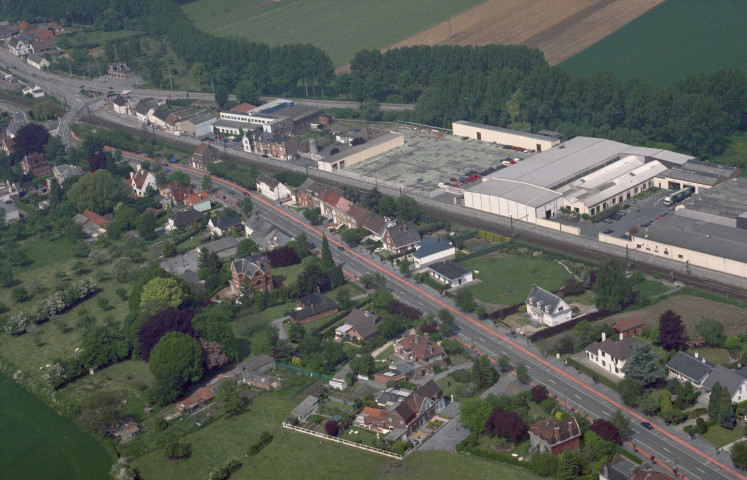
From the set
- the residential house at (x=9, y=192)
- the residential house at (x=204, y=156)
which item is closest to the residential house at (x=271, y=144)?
the residential house at (x=204, y=156)

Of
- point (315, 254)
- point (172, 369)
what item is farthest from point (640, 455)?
point (315, 254)

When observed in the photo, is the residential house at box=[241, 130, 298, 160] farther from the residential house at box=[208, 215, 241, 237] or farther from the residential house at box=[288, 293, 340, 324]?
the residential house at box=[288, 293, 340, 324]

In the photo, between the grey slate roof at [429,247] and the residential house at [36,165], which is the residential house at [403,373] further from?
the residential house at [36,165]

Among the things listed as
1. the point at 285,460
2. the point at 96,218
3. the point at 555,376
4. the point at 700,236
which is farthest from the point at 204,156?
the point at 555,376

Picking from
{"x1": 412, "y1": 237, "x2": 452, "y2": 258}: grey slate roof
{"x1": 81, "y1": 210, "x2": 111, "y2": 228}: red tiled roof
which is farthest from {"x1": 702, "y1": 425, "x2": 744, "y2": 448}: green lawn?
{"x1": 81, "y1": 210, "x2": 111, "y2": 228}: red tiled roof

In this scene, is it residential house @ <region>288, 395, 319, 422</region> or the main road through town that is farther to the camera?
residential house @ <region>288, 395, 319, 422</region>

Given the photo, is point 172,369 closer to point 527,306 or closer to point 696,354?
point 527,306
